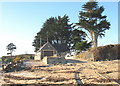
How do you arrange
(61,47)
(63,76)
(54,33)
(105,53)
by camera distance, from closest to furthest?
(63,76) → (105,53) → (61,47) → (54,33)

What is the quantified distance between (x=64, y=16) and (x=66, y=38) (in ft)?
33.2

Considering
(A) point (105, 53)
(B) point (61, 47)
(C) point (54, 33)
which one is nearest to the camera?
(A) point (105, 53)

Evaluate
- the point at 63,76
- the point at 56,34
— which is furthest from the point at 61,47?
the point at 63,76

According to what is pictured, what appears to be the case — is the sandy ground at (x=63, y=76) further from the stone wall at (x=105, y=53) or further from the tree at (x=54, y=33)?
the tree at (x=54, y=33)

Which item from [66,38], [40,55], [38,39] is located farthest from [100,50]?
[38,39]

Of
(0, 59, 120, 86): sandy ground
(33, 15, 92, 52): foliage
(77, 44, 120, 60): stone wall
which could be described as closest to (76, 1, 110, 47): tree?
(77, 44, 120, 60): stone wall

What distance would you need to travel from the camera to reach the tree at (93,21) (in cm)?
4394

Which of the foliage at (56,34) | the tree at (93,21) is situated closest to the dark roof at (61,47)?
the foliage at (56,34)

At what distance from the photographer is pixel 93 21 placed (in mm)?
43656

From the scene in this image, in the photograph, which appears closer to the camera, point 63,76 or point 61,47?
point 63,76

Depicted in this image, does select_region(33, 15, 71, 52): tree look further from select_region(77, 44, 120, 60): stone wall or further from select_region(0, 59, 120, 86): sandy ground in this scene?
select_region(0, 59, 120, 86): sandy ground

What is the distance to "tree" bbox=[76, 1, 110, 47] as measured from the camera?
43.9 metres

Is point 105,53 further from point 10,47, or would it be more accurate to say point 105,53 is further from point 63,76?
point 10,47

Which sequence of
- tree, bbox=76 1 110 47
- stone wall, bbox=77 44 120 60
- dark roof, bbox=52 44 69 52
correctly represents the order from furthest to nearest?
dark roof, bbox=52 44 69 52 → tree, bbox=76 1 110 47 → stone wall, bbox=77 44 120 60
